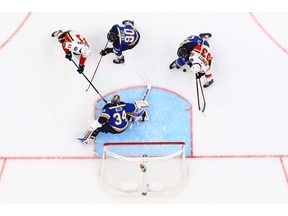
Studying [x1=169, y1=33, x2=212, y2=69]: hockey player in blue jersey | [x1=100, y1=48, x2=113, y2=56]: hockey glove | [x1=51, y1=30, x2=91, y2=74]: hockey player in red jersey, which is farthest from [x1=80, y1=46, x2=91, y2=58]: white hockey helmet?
[x1=169, y1=33, x2=212, y2=69]: hockey player in blue jersey

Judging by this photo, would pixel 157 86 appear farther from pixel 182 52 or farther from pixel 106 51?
pixel 106 51

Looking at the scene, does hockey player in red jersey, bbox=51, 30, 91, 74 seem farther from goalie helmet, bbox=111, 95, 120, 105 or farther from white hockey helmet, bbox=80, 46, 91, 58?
goalie helmet, bbox=111, 95, 120, 105

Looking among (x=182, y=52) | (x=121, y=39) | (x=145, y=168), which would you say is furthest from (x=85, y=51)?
(x=145, y=168)

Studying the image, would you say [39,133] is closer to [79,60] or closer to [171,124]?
[79,60]

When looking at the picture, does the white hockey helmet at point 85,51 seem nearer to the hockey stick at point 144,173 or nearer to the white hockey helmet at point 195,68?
the white hockey helmet at point 195,68

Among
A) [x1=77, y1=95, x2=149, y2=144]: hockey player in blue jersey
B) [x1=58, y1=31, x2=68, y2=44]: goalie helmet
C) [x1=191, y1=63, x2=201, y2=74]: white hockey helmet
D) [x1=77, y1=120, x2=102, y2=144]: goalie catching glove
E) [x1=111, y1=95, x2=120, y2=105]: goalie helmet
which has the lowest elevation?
[x1=77, y1=120, x2=102, y2=144]: goalie catching glove

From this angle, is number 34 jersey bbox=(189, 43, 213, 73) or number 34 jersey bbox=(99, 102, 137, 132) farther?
number 34 jersey bbox=(189, 43, 213, 73)
